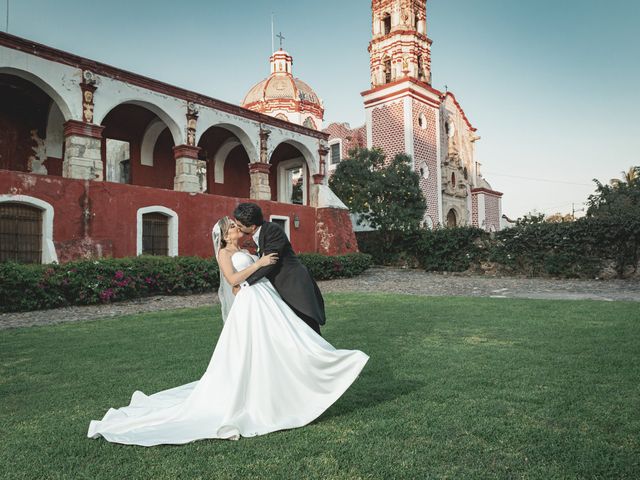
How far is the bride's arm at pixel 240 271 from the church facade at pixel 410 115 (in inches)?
873

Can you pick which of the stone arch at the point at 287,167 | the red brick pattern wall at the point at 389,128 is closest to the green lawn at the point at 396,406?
the stone arch at the point at 287,167

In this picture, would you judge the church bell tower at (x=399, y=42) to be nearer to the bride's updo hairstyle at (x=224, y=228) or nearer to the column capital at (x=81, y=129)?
the column capital at (x=81, y=129)

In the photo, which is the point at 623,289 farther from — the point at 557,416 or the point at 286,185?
the point at 286,185

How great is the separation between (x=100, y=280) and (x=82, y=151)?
13.5ft

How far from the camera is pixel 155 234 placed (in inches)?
543

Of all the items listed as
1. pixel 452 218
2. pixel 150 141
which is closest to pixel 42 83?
pixel 150 141

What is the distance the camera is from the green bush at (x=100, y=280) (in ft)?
29.5

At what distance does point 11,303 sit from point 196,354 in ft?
19.4

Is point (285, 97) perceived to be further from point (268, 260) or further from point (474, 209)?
point (268, 260)

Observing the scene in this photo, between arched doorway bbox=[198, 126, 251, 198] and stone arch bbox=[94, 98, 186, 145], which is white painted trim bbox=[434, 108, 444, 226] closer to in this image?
arched doorway bbox=[198, 126, 251, 198]

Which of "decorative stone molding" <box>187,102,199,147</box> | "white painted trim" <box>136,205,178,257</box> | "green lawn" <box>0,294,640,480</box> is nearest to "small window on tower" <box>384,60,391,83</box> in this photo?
"decorative stone molding" <box>187,102,199,147</box>

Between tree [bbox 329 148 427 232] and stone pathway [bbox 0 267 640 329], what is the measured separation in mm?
2684

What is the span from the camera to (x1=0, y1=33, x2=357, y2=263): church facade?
11180mm

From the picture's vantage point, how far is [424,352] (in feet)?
16.6
